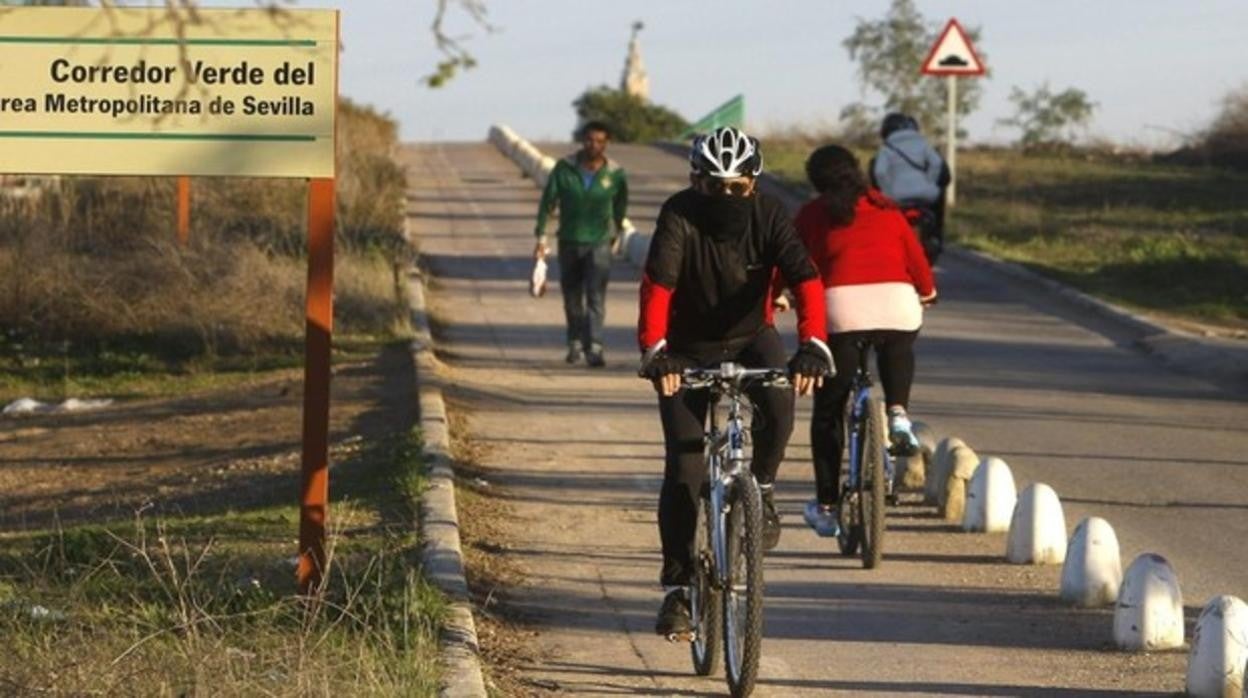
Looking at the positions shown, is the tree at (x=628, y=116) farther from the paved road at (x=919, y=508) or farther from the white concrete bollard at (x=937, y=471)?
the white concrete bollard at (x=937, y=471)

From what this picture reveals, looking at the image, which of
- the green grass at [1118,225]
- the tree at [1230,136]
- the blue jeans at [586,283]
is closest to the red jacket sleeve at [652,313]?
the blue jeans at [586,283]

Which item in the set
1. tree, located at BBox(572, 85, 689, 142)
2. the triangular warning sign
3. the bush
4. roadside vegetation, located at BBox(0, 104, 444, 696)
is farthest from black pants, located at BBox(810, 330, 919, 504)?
tree, located at BBox(572, 85, 689, 142)

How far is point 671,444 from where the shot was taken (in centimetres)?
885

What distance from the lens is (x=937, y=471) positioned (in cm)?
1242

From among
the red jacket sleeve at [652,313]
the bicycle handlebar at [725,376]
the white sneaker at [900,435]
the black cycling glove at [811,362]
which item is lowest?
the white sneaker at [900,435]

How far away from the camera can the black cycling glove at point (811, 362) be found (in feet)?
28.5

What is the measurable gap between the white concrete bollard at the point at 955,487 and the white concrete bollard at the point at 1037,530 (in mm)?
1113

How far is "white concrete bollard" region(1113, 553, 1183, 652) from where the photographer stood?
9086mm

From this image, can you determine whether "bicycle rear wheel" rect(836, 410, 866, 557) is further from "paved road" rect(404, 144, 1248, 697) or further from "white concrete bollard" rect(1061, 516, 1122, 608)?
"white concrete bollard" rect(1061, 516, 1122, 608)

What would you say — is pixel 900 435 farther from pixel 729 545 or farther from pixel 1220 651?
pixel 1220 651

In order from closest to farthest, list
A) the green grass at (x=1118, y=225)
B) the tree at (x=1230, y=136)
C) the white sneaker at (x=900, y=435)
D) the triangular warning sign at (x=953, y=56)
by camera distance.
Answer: the white sneaker at (x=900, y=435) → the green grass at (x=1118, y=225) → the triangular warning sign at (x=953, y=56) → the tree at (x=1230, y=136)

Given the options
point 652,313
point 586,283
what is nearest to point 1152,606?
point 652,313

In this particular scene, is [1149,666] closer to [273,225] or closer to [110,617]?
[110,617]

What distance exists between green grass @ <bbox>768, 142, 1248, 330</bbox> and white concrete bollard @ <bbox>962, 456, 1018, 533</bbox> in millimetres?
11110
